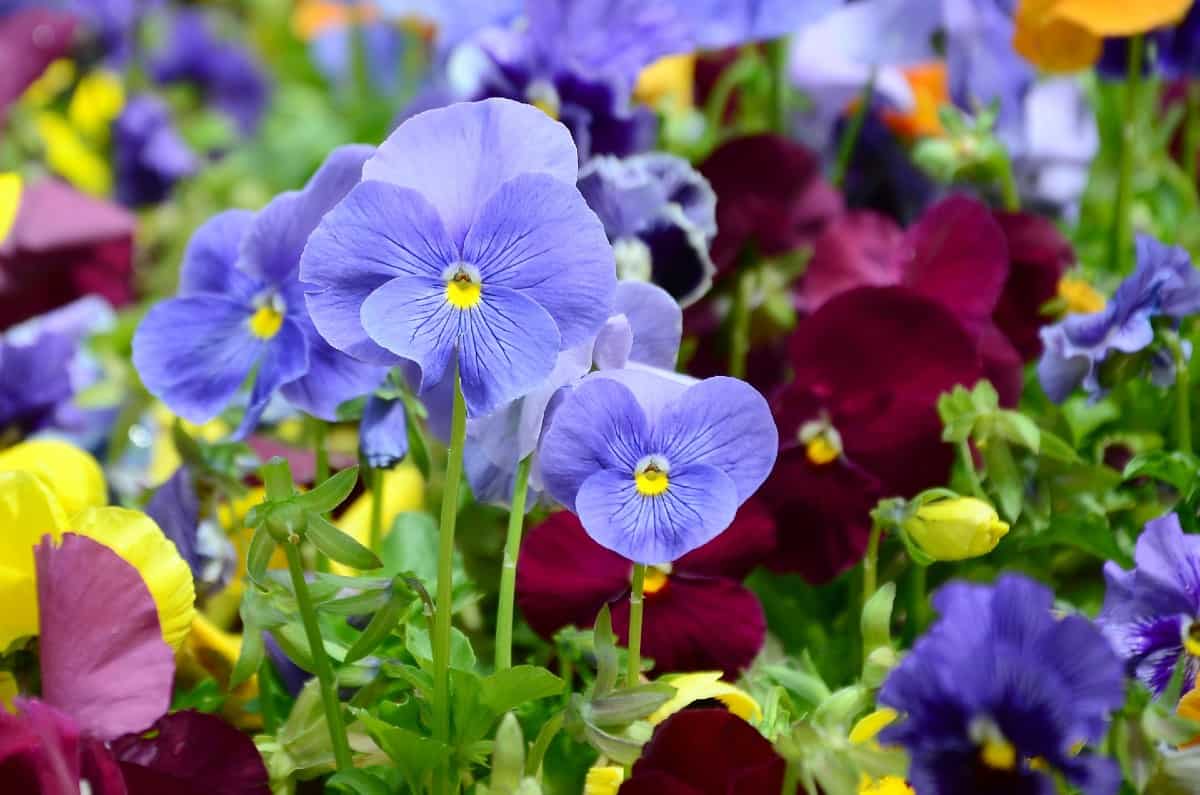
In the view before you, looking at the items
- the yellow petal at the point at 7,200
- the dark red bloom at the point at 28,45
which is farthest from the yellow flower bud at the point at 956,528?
the dark red bloom at the point at 28,45

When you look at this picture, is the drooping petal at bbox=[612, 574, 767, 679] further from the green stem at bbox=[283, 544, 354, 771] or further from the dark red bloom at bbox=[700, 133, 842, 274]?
the dark red bloom at bbox=[700, 133, 842, 274]

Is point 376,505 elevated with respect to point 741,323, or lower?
lower

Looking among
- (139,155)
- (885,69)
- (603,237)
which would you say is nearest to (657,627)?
(603,237)

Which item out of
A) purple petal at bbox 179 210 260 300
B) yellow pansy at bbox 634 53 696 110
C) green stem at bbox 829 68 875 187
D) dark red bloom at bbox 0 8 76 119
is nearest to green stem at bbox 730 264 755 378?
green stem at bbox 829 68 875 187

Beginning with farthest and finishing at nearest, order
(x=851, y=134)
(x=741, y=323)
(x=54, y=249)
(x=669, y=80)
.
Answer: (x=669, y=80)
(x=54, y=249)
(x=851, y=134)
(x=741, y=323)

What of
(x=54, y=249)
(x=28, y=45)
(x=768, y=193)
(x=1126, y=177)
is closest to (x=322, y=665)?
(x=768, y=193)

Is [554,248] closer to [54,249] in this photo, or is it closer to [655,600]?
[655,600]

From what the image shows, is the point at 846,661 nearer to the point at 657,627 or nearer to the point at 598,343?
the point at 657,627
